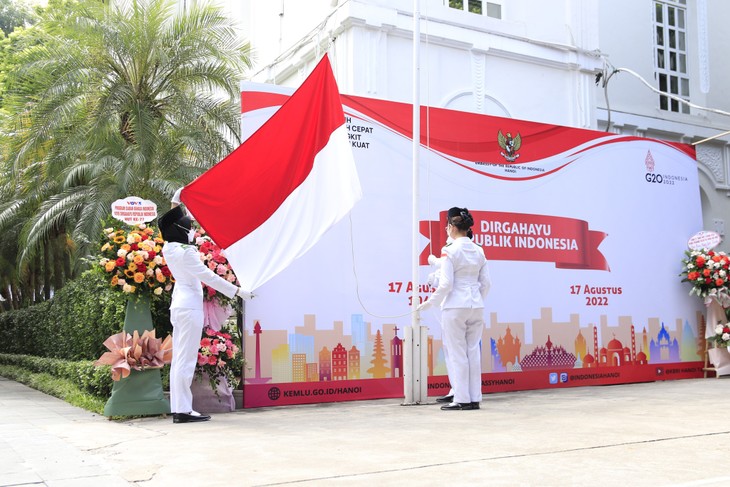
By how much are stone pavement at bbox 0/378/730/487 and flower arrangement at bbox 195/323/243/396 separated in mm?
435

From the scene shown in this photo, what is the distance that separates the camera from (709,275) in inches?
438

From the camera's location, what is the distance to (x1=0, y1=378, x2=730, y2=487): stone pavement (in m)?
4.25

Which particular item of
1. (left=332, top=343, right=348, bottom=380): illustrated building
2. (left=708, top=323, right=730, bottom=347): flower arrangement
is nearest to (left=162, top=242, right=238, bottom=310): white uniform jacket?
(left=332, top=343, right=348, bottom=380): illustrated building

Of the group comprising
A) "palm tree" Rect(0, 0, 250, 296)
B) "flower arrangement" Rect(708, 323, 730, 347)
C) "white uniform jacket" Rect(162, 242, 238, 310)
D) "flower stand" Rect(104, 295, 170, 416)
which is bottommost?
"flower stand" Rect(104, 295, 170, 416)

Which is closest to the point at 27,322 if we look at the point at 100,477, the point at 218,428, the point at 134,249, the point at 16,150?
the point at 16,150

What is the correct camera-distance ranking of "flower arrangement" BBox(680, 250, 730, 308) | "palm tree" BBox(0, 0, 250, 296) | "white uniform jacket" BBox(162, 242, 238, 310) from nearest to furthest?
1. "white uniform jacket" BBox(162, 242, 238, 310)
2. "flower arrangement" BBox(680, 250, 730, 308)
3. "palm tree" BBox(0, 0, 250, 296)

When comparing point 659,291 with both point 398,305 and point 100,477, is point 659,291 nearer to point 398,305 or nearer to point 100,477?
point 398,305

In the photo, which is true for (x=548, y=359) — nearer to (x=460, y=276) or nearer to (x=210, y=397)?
(x=460, y=276)

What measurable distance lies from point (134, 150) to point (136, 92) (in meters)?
1.16

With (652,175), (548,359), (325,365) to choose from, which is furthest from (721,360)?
(325,365)

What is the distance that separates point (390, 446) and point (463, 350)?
286 cm

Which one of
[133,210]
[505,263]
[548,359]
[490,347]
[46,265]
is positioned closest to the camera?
[133,210]

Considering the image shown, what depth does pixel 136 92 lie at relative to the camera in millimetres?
14883

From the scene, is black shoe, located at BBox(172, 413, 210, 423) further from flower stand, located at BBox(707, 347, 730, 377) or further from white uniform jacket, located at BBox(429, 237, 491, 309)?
flower stand, located at BBox(707, 347, 730, 377)
